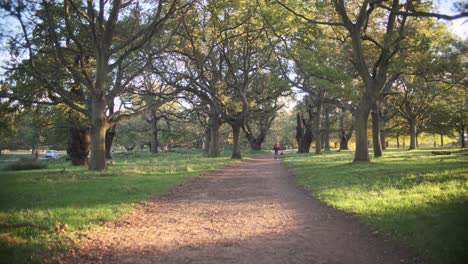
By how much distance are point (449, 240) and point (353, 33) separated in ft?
48.5

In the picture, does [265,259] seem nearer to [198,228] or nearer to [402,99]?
[198,228]

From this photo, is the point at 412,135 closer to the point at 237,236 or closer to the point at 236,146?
the point at 236,146

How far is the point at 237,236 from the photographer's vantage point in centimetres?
686

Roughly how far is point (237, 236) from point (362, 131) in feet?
51.9

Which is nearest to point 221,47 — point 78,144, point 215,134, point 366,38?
point 215,134

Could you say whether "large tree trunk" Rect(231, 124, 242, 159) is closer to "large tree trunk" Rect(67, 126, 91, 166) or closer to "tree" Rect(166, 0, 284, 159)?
"tree" Rect(166, 0, 284, 159)

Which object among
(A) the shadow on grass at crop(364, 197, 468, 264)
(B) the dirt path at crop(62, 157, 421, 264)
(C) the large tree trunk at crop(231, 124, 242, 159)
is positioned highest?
(C) the large tree trunk at crop(231, 124, 242, 159)

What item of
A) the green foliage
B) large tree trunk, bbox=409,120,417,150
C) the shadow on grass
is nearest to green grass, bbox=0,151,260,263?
the shadow on grass

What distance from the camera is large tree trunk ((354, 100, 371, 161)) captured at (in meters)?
20.4

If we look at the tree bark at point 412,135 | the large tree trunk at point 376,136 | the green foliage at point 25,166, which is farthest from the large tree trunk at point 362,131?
the tree bark at point 412,135

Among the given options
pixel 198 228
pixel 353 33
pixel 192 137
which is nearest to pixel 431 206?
pixel 198 228

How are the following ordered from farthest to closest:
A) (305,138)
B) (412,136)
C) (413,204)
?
1. (305,138)
2. (412,136)
3. (413,204)

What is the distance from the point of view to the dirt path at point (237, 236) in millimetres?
5684

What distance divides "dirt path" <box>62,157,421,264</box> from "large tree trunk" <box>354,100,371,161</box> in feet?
35.9
